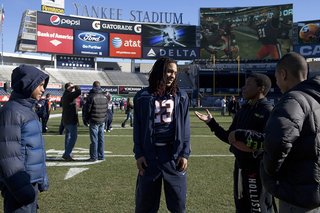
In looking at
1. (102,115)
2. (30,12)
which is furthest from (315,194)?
(30,12)

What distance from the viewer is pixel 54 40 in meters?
47.7

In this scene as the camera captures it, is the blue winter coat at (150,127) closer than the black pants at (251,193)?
Yes

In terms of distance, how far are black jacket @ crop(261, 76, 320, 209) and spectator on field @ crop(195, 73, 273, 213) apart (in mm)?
741

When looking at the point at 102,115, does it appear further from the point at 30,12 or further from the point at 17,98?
the point at 30,12

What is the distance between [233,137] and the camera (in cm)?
259

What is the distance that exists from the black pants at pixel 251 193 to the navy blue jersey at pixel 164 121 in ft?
3.03

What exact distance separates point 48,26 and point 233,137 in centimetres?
5159

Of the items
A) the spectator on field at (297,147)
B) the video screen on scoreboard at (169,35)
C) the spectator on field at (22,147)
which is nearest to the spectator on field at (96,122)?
the spectator on field at (22,147)

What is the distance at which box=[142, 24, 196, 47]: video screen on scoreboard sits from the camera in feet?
177

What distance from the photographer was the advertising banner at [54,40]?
46.8 m

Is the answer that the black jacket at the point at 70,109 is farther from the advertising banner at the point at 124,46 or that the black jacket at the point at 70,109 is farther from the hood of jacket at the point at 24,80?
the advertising banner at the point at 124,46

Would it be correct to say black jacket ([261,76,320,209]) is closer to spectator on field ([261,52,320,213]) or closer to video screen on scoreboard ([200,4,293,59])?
spectator on field ([261,52,320,213])

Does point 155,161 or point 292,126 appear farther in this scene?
point 155,161

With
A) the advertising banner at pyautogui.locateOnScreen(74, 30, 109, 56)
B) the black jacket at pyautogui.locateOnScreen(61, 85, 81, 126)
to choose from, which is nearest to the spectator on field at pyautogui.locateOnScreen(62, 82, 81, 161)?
the black jacket at pyautogui.locateOnScreen(61, 85, 81, 126)
